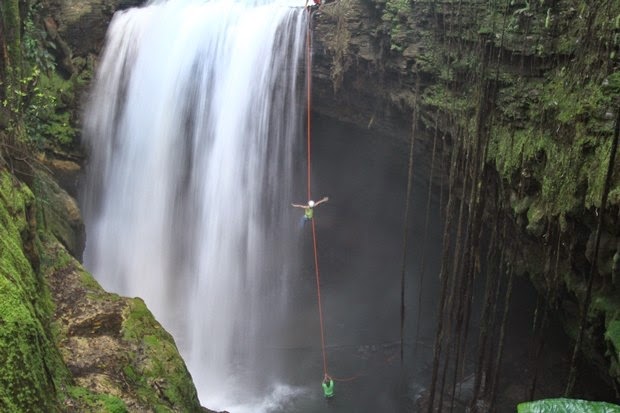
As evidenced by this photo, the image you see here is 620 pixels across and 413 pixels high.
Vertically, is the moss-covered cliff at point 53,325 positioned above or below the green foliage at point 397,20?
below

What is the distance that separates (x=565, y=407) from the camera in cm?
247

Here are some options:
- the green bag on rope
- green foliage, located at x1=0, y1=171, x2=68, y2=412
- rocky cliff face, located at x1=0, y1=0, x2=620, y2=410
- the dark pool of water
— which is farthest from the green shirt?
the green bag on rope

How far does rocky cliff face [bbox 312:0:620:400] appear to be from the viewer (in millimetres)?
5559

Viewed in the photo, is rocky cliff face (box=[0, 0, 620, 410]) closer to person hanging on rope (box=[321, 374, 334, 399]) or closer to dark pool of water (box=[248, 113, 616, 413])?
dark pool of water (box=[248, 113, 616, 413])

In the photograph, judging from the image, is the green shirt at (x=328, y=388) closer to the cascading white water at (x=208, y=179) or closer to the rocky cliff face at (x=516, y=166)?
the cascading white water at (x=208, y=179)

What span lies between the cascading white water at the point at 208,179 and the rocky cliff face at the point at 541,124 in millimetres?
3540

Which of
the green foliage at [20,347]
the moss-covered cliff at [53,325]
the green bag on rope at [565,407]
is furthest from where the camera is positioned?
the moss-covered cliff at [53,325]

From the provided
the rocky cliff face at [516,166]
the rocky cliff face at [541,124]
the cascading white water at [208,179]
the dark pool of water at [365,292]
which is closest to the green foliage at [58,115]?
the cascading white water at [208,179]

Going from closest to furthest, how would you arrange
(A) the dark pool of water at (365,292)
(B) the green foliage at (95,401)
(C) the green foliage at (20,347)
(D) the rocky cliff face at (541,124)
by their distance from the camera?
(C) the green foliage at (20,347) → (B) the green foliage at (95,401) → (D) the rocky cliff face at (541,124) → (A) the dark pool of water at (365,292)

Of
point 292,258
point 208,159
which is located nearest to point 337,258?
point 292,258

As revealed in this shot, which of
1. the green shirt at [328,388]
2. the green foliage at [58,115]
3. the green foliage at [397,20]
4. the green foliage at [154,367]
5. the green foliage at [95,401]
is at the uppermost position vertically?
the green foliage at [397,20]

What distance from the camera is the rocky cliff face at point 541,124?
18.2 feet

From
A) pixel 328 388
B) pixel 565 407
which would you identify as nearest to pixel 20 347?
pixel 565 407

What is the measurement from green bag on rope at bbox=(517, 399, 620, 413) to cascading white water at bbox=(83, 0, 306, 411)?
9814 millimetres
